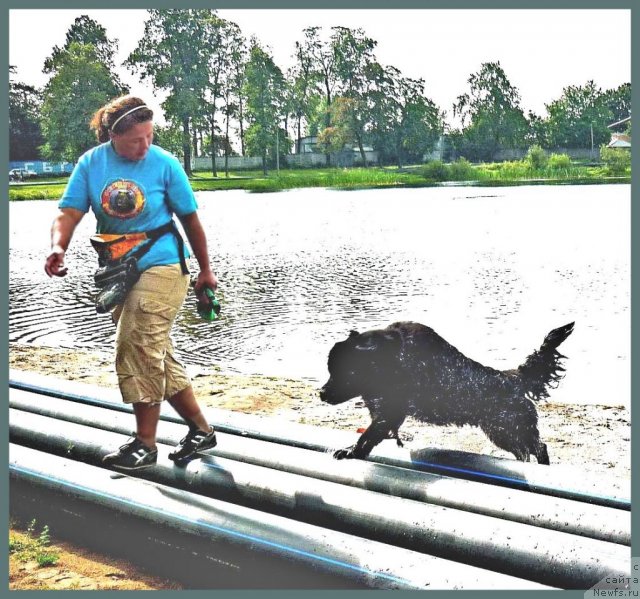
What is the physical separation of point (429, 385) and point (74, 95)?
675 cm

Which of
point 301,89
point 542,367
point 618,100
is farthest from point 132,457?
point 618,100

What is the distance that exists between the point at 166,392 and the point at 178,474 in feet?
1.23

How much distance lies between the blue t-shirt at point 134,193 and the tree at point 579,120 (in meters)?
15.4

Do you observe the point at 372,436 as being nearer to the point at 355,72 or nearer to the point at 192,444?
the point at 192,444

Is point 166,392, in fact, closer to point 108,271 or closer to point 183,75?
point 108,271

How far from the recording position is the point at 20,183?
590 inches

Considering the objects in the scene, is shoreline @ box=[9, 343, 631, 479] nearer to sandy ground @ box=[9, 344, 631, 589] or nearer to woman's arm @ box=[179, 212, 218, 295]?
sandy ground @ box=[9, 344, 631, 589]

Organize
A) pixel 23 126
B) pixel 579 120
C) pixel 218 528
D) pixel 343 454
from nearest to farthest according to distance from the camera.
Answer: pixel 218 528, pixel 343 454, pixel 23 126, pixel 579 120

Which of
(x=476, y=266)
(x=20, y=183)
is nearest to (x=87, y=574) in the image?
(x=20, y=183)

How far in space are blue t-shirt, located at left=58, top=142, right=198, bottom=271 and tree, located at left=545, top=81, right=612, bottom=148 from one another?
15403 millimetres

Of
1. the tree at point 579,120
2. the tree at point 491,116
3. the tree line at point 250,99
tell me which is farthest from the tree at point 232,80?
the tree at point 579,120

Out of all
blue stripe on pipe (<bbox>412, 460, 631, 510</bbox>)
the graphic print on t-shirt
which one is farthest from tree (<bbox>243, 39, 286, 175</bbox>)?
blue stripe on pipe (<bbox>412, 460, 631, 510</bbox>)

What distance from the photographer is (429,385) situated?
13.2ft

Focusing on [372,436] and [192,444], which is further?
[192,444]
